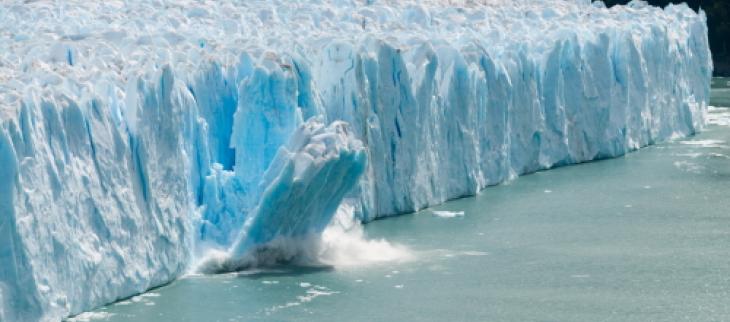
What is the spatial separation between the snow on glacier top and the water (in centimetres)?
171

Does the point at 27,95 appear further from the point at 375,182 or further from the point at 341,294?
the point at 375,182

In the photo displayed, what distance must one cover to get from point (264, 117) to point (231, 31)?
4.35m

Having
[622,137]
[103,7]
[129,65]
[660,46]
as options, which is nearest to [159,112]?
[129,65]

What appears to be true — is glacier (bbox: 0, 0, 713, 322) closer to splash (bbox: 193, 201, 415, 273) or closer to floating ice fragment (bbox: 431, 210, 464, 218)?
splash (bbox: 193, 201, 415, 273)

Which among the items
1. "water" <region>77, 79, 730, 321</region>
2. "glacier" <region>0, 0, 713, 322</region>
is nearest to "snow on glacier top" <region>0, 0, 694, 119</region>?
"glacier" <region>0, 0, 713, 322</region>

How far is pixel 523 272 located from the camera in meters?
12.8

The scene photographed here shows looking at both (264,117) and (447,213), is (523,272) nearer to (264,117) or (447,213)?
(264,117)

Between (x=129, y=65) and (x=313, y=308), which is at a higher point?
(x=129, y=65)

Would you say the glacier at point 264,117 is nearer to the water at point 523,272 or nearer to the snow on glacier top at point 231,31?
the snow on glacier top at point 231,31

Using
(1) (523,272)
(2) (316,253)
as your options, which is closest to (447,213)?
(1) (523,272)

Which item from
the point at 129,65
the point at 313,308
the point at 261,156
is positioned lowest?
the point at 313,308

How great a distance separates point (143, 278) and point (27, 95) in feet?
5.97

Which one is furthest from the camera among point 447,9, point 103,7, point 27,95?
point 447,9

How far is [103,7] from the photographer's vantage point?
19234 millimetres
